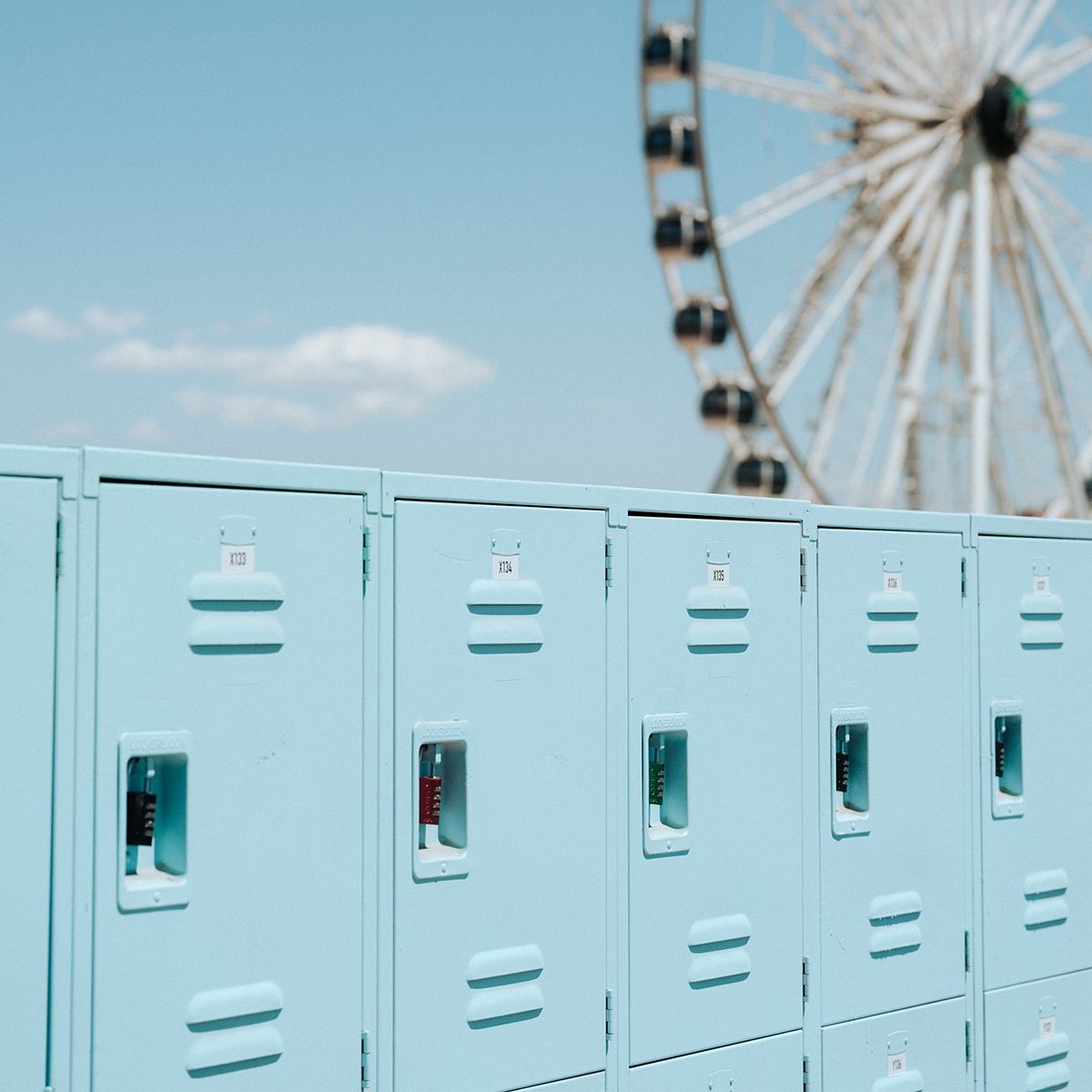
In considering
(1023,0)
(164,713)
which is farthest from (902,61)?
(164,713)

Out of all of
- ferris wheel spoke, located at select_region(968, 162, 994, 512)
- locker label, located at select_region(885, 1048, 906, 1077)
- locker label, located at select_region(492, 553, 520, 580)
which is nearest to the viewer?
locker label, located at select_region(492, 553, 520, 580)

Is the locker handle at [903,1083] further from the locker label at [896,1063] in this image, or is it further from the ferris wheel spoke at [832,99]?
the ferris wheel spoke at [832,99]

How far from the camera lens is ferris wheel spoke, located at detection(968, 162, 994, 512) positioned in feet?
44.8

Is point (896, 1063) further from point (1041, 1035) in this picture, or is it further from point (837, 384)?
point (837, 384)

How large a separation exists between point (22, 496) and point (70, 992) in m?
0.99

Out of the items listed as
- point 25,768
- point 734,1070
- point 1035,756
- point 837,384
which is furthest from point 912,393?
point 25,768

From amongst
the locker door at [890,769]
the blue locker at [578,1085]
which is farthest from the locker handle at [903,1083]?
the blue locker at [578,1085]

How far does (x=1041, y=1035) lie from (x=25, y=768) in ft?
11.1

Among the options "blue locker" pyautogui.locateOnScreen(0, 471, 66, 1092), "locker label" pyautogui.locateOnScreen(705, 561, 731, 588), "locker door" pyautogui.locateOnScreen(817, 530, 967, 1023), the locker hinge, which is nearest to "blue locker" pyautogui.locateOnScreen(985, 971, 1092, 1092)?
"locker door" pyautogui.locateOnScreen(817, 530, 967, 1023)

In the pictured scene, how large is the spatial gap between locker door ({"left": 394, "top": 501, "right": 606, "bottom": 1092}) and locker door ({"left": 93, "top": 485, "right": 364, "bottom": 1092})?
0.50 feet

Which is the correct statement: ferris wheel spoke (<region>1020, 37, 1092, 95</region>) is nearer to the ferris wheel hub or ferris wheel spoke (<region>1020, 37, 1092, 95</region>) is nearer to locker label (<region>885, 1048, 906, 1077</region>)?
the ferris wheel hub

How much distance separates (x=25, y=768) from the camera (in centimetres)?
260

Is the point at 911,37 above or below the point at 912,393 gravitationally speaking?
above

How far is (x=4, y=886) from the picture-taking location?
8.43 ft
